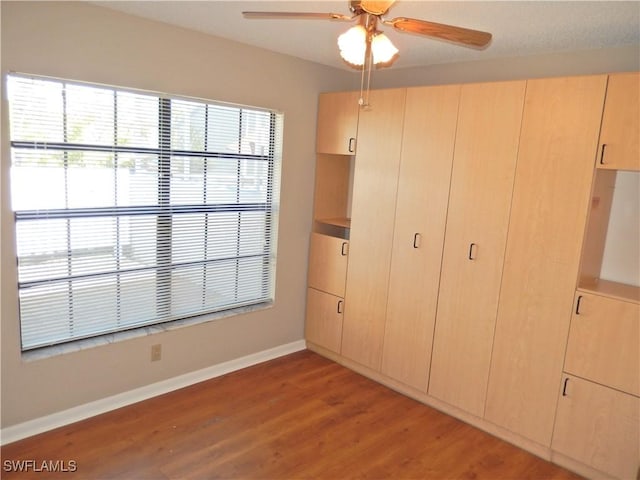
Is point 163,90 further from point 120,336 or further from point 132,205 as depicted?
point 120,336

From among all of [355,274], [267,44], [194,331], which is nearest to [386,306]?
[355,274]

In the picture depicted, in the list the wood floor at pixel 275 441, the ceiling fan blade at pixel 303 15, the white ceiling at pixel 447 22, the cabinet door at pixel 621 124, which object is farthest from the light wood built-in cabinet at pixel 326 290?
the ceiling fan blade at pixel 303 15

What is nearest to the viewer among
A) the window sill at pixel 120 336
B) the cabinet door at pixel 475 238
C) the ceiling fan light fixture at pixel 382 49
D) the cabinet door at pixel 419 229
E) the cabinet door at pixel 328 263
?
the ceiling fan light fixture at pixel 382 49

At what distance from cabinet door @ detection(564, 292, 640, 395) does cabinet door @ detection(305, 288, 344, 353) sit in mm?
1778

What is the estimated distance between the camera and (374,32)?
1754mm

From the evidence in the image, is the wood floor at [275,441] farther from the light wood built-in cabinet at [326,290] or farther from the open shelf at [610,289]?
the open shelf at [610,289]

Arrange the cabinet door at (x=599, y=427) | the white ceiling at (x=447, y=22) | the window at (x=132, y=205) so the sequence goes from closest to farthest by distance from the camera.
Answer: the white ceiling at (x=447, y=22)
the cabinet door at (x=599, y=427)
the window at (x=132, y=205)

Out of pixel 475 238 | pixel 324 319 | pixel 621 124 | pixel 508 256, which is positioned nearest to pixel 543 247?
pixel 508 256

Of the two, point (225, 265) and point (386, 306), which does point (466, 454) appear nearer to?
point (386, 306)

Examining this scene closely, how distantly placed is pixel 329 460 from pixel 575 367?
1.52 metres

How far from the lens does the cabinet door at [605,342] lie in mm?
2434

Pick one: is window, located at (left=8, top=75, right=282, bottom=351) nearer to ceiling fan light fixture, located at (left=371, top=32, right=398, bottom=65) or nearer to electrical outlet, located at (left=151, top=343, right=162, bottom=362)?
electrical outlet, located at (left=151, top=343, right=162, bottom=362)

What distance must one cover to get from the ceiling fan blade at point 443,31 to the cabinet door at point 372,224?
1.53 metres

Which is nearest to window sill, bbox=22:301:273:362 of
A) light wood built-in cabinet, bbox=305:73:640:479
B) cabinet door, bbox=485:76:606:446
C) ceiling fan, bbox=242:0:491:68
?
light wood built-in cabinet, bbox=305:73:640:479
